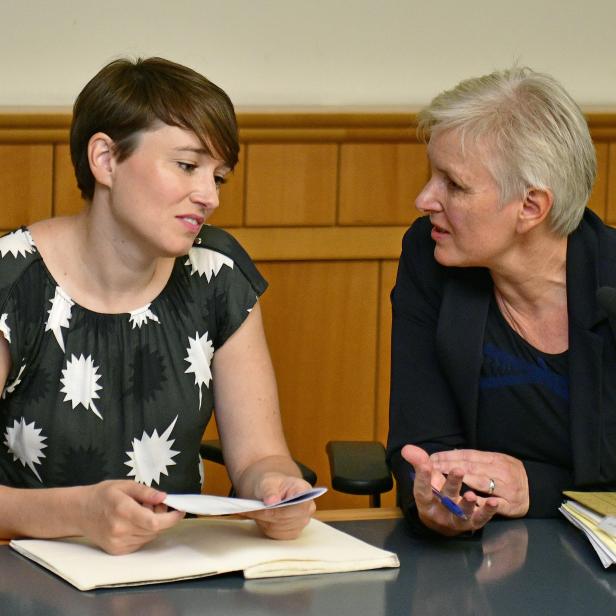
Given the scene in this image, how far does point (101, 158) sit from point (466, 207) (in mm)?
674

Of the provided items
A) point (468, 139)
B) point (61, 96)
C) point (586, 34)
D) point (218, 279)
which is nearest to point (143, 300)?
point (218, 279)

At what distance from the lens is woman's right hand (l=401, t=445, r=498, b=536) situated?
1.90 m

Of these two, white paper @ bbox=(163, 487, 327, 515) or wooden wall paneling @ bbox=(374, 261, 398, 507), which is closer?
white paper @ bbox=(163, 487, 327, 515)

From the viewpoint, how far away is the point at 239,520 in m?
1.96

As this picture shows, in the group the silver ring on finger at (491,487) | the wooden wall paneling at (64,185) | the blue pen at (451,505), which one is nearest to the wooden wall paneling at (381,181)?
the wooden wall paneling at (64,185)

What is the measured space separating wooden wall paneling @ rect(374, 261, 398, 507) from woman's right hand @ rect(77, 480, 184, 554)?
201cm

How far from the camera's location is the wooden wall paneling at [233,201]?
3508mm

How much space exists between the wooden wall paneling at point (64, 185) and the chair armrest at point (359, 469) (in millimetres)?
1273

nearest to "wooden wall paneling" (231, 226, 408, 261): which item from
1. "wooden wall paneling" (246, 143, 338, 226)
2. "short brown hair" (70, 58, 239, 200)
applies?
"wooden wall paneling" (246, 143, 338, 226)

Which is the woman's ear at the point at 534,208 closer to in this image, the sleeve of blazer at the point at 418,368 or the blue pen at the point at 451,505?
the sleeve of blazer at the point at 418,368

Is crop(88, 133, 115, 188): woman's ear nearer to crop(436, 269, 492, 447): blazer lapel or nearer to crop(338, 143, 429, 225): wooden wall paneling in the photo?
crop(436, 269, 492, 447): blazer lapel

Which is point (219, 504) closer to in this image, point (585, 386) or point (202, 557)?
point (202, 557)

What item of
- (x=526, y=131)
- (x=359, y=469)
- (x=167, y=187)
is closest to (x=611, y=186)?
(x=526, y=131)

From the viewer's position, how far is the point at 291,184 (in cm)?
358
